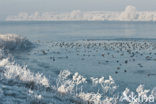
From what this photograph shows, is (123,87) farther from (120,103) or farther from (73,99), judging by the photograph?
(73,99)

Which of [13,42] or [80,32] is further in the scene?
[80,32]

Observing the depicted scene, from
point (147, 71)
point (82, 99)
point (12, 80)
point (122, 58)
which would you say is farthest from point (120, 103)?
point (122, 58)

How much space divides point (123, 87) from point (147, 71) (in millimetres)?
5357

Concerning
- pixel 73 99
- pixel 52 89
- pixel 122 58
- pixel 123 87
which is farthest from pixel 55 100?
pixel 122 58

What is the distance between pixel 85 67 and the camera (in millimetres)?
21422

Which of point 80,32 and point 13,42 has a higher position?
point 80,32

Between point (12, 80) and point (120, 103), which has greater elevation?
point (12, 80)

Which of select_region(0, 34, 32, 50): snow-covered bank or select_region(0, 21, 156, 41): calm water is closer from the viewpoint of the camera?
select_region(0, 34, 32, 50): snow-covered bank

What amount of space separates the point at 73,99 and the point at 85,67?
12.1 meters

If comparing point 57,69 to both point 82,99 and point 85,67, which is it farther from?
point 82,99

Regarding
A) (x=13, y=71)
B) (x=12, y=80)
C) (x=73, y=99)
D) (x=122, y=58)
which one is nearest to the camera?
(x=73, y=99)

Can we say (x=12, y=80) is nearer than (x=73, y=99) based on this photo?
No

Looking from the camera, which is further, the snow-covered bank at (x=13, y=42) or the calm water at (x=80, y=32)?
the calm water at (x=80, y=32)

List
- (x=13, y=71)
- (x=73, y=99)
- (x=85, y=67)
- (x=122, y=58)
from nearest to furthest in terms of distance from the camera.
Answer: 1. (x=73, y=99)
2. (x=13, y=71)
3. (x=85, y=67)
4. (x=122, y=58)
